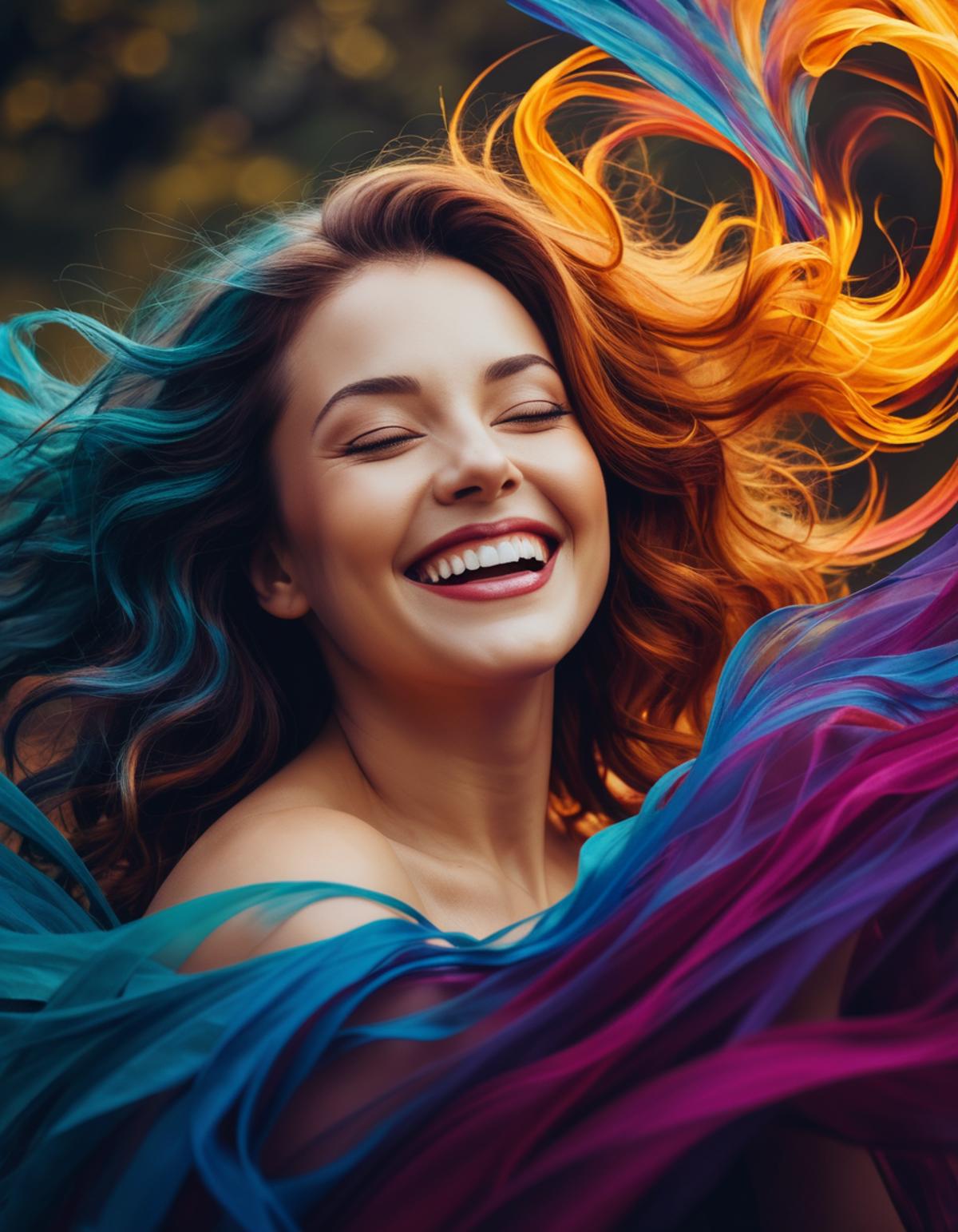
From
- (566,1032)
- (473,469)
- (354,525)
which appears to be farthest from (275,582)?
(566,1032)

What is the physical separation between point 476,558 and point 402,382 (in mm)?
180

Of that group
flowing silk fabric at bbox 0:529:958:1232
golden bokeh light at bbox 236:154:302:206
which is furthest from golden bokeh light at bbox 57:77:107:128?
flowing silk fabric at bbox 0:529:958:1232

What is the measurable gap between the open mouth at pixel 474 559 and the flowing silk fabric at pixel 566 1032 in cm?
30

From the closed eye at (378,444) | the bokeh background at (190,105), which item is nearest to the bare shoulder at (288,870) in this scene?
the closed eye at (378,444)

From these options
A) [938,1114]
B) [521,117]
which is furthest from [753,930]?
[521,117]

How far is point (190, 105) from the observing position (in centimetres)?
385

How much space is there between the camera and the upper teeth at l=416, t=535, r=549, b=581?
135cm

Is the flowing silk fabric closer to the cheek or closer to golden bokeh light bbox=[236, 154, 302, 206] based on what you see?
the cheek

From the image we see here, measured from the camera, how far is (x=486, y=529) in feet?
4.43

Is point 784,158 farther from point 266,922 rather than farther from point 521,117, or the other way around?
point 266,922

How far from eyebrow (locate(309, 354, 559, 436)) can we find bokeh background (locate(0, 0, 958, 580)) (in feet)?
7.94

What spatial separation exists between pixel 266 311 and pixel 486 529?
0.35 metres

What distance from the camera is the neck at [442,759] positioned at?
4.74 feet

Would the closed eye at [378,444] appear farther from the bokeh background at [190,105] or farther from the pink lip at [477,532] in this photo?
the bokeh background at [190,105]
